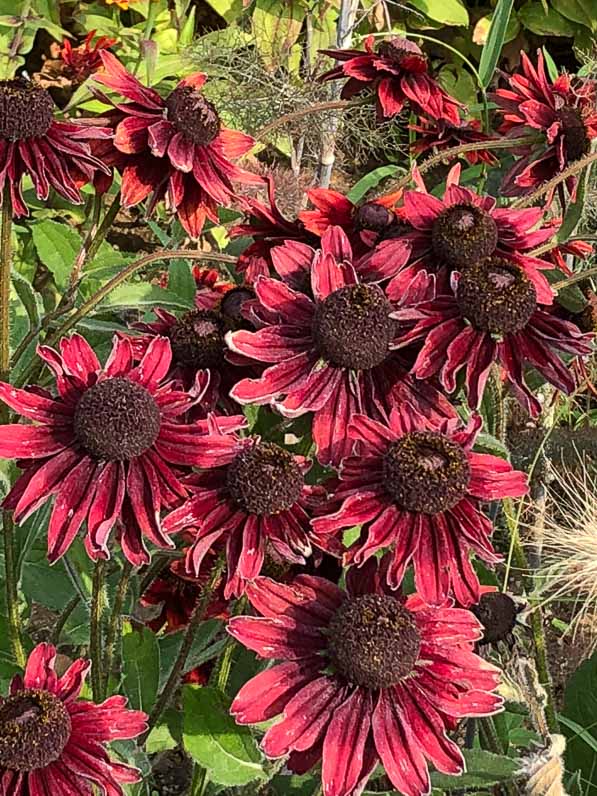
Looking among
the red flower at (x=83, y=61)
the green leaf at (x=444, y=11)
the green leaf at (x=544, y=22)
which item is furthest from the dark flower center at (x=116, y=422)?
the green leaf at (x=544, y=22)

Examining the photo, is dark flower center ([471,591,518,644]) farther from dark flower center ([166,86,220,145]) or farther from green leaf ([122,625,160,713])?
dark flower center ([166,86,220,145])

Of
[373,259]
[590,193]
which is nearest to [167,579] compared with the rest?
[373,259]

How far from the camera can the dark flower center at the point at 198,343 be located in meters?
0.81

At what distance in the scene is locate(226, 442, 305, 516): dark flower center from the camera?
0.69m

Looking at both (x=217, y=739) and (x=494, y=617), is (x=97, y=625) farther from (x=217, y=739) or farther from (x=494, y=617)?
(x=494, y=617)

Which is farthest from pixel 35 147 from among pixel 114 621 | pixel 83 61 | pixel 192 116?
pixel 83 61

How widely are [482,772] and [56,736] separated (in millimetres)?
285

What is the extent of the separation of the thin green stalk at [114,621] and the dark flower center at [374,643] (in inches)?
6.1

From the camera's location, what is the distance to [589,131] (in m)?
1.05

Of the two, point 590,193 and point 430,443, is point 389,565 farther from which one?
point 590,193

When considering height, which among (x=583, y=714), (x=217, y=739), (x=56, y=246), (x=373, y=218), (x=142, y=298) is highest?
(x=373, y=218)

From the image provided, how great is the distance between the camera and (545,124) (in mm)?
1058

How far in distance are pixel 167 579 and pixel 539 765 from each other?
0.41m

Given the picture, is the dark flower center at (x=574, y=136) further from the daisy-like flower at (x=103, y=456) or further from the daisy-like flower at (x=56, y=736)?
the daisy-like flower at (x=56, y=736)
